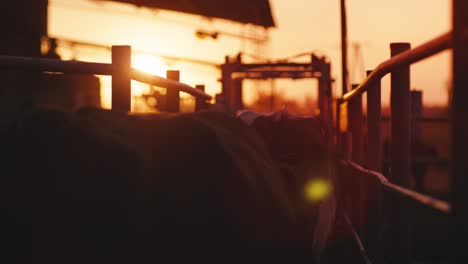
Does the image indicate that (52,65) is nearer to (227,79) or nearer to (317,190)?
(317,190)

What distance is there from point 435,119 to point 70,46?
21602 mm

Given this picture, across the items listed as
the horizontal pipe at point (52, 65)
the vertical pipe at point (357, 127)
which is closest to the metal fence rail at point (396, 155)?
the vertical pipe at point (357, 127)

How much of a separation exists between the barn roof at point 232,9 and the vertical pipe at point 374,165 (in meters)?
22.5

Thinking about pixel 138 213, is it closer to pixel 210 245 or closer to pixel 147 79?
pixel 210 245

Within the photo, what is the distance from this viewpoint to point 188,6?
26.7m

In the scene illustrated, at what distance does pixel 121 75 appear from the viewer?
12.9 feet

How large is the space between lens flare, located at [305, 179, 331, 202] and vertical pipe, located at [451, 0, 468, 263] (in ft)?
7.07

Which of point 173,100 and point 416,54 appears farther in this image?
point 173,100

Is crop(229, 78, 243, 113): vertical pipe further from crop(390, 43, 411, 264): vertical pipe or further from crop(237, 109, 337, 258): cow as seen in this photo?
crop(390, 43, 411, 264): vertical pipe

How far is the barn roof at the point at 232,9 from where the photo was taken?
87.3 ft

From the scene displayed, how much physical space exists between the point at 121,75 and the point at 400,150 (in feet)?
5.26

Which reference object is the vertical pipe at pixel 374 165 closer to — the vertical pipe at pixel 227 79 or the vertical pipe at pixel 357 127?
the vertical pipe at pixel 357 127

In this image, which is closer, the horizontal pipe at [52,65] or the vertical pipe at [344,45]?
the horizontal pipe at [52,65]

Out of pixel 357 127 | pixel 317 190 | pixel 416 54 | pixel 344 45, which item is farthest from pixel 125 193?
pixel 344 45
